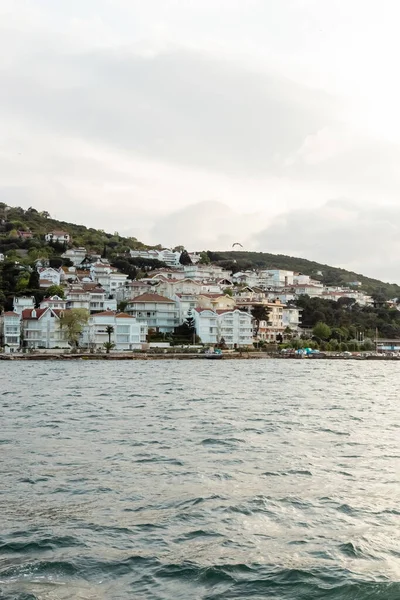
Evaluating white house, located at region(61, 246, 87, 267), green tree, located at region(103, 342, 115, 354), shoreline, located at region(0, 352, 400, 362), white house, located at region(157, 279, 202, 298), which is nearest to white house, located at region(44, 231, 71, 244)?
white house, located at region(61, 246, 87, 267)

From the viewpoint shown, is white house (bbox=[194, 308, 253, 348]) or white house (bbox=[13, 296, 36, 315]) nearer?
white house (bbox=[13, 296, 36, 315])

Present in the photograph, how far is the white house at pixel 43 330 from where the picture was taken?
82.8 metres

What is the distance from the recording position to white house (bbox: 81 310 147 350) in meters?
85.4

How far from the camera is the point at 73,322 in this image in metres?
80.0

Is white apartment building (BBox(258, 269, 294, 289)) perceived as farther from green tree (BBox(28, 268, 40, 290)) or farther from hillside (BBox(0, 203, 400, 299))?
green tree (BBox(28, 268, 40, 290))

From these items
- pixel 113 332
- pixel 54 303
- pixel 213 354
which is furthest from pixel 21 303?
pixel 213 354

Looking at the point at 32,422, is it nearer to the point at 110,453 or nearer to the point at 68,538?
the point at 110,453

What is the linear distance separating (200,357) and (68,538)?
6982 cm

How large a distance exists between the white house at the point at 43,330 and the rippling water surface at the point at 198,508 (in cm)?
6182

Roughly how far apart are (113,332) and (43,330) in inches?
334

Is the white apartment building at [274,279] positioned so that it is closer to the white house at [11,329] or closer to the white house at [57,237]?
the white house at [57,237]

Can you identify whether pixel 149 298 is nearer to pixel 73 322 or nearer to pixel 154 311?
pixel 154 311

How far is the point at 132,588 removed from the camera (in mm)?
7656

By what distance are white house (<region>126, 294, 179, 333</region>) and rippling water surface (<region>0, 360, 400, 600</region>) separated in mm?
72893
